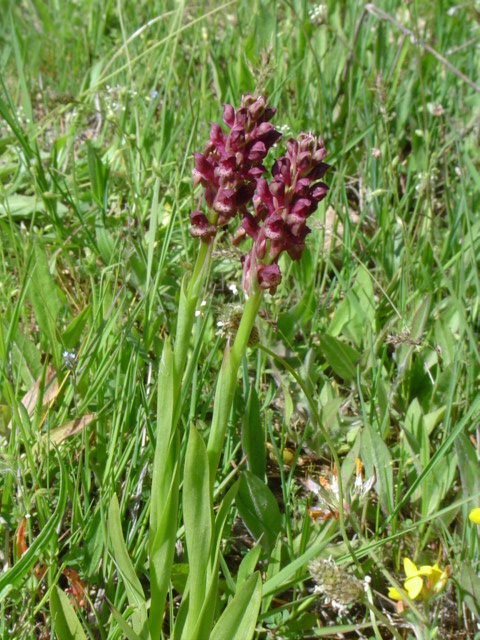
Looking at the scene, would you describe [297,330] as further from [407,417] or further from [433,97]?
[433,97]

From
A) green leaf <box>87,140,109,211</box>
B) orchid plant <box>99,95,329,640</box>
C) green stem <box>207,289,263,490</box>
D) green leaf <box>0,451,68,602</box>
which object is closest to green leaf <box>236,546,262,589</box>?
orchid plant <box>99,95,329,640</box>

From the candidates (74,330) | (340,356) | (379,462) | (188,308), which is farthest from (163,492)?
(340,356)

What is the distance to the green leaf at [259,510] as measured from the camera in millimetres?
1583

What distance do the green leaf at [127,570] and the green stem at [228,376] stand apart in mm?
195

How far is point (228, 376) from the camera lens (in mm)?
1149

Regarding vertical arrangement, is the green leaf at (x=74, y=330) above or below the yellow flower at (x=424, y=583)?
above

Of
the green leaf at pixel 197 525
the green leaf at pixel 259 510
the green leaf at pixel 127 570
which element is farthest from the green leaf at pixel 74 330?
the green leaf at pixel 197 525

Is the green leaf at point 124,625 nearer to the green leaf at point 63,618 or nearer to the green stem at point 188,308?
the green leaf at point 63,618

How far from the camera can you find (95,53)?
11.2 feet

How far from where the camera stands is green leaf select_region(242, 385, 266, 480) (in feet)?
5.44

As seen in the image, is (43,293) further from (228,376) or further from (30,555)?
(228,376)

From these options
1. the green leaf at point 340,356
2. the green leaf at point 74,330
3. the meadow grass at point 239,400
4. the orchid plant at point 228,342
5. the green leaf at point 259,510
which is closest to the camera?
the orchid plant at point 228,342

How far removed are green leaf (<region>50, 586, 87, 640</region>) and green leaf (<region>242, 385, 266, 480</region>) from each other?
0.52m

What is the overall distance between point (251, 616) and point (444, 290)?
143cm
